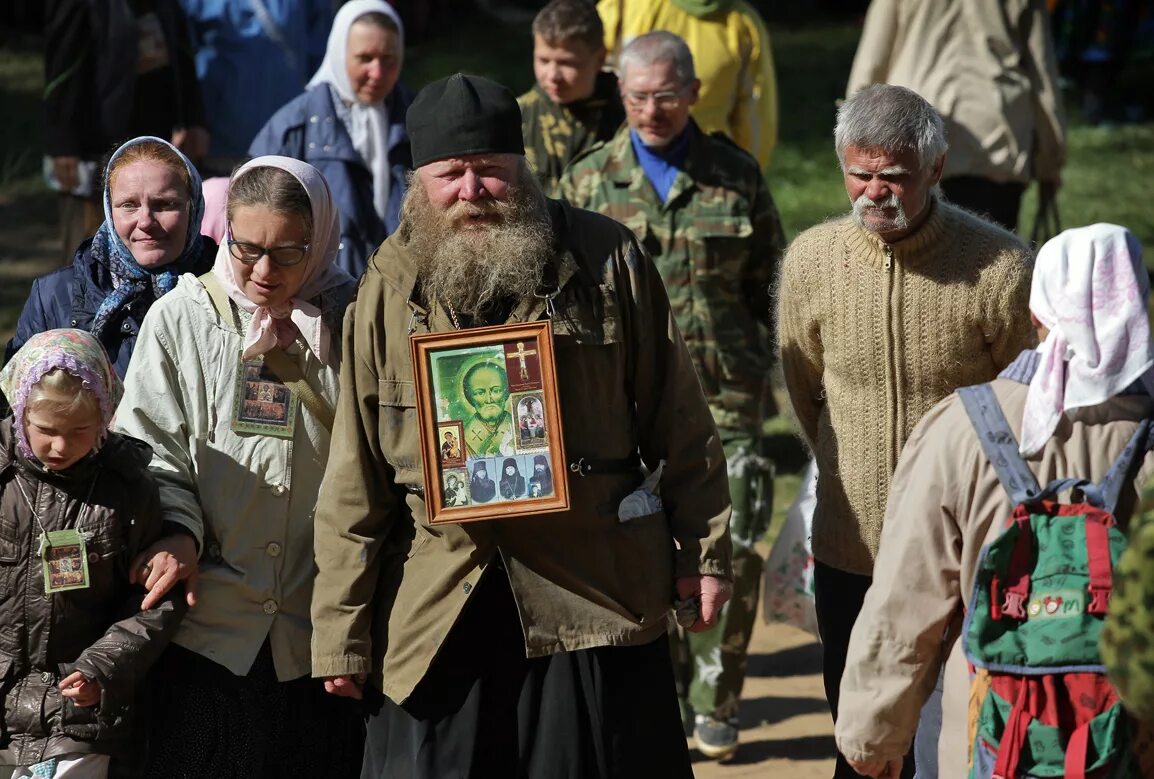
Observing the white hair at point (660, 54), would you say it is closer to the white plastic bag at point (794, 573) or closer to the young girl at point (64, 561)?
the white plastic bag at point (794, 573)

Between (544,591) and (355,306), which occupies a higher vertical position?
(355,306)

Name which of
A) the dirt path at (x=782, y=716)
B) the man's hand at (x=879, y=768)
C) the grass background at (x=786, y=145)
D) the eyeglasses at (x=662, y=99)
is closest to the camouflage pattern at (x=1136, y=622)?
the man's hand at (x=879, y=768)

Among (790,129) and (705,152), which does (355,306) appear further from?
(790,129)

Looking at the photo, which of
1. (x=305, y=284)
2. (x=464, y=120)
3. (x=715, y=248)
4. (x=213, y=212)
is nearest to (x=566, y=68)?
(x=715, y=248)

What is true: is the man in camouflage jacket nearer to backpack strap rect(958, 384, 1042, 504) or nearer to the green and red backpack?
backpack strap rect(958, 384, 1042, 504)

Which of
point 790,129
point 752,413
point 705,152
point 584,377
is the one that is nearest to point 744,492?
point 752,413

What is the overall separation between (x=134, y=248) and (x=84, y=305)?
20 centimetres

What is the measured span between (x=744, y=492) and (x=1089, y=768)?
3055 mm

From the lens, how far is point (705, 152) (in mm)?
6305

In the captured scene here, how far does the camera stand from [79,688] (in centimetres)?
417

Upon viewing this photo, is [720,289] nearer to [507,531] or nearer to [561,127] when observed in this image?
[561,127]

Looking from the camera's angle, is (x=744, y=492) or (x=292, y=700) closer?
(x=292, y=700)

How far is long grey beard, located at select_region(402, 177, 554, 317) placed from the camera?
4.20 meters

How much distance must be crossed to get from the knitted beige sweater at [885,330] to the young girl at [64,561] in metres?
1.74
